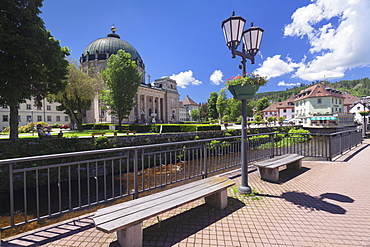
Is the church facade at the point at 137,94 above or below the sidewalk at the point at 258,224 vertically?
above

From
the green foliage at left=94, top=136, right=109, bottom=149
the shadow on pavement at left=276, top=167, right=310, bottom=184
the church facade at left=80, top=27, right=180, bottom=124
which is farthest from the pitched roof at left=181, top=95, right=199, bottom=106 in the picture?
the shadow on pavement at left=276, top=167, right=310, bottom=184

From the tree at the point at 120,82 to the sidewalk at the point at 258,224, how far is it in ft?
74.4

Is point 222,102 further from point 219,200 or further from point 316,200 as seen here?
point 219,200

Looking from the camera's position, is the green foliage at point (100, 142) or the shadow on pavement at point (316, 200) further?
the green foliage at point (100, 142)

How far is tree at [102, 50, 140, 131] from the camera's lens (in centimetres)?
2381

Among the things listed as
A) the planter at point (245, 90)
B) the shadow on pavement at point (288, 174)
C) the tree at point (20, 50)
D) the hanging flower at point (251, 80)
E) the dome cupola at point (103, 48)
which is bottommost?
the shadow on pavement at point (288, 174)

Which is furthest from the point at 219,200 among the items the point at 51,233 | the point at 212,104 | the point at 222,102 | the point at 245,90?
the point at 212,104

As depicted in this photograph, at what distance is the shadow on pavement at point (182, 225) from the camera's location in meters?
2.54

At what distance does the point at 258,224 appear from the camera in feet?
9.68

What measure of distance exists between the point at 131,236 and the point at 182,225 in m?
0.95

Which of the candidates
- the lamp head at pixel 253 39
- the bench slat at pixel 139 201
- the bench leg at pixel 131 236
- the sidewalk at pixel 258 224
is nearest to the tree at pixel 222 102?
the lamp head at pixel 253 39

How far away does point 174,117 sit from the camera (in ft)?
221

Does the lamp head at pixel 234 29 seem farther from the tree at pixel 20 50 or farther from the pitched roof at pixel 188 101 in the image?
the pitched roof at pixel 188 101

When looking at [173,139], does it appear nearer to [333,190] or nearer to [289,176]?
[289,176]
